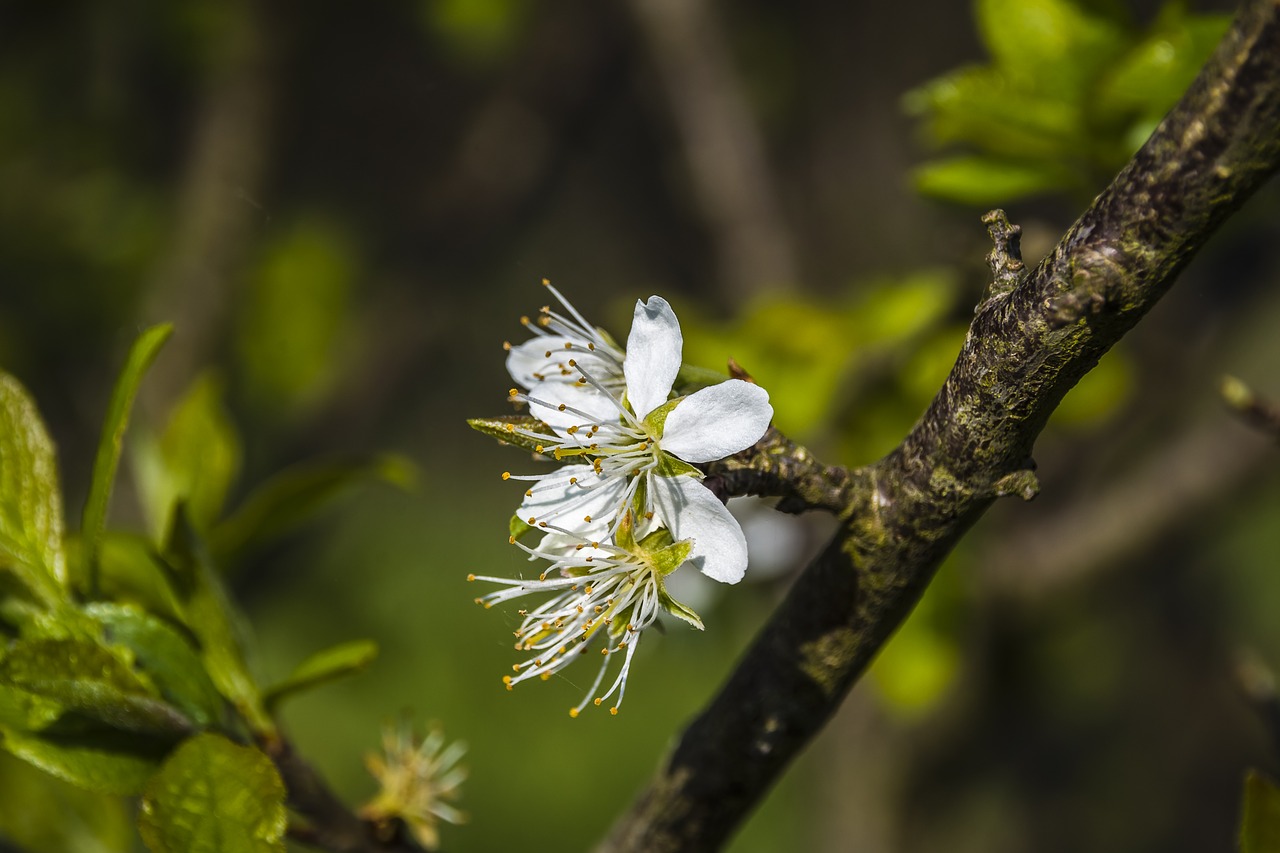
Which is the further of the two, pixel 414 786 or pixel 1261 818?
pixel 414 786

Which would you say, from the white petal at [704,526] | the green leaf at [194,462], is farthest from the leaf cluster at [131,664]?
the white petal at [704,526]

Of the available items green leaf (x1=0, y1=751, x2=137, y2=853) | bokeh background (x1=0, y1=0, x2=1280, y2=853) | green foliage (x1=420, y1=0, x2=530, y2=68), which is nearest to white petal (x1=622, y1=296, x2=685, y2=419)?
bokeh background (x1=0, y1=0, x2=1280, y2=853)

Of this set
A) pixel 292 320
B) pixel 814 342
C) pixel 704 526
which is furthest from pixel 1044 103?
pixel 292 320

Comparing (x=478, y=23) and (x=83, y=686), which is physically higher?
(x=478, y=23)

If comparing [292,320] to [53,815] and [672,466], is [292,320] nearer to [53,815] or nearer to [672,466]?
[53,815]

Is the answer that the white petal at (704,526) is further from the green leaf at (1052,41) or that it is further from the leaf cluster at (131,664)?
the green leaf at (1052,41)
